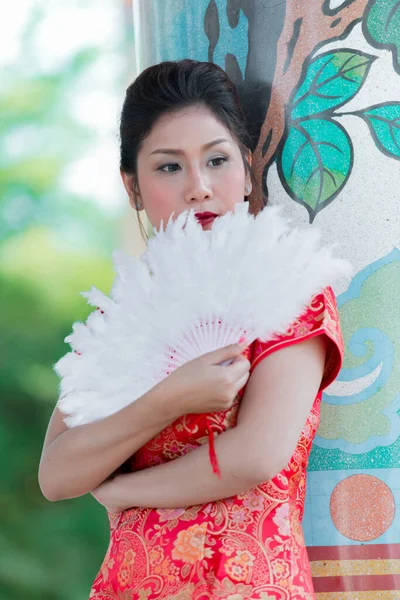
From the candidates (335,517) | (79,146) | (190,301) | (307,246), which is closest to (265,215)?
(307,246)

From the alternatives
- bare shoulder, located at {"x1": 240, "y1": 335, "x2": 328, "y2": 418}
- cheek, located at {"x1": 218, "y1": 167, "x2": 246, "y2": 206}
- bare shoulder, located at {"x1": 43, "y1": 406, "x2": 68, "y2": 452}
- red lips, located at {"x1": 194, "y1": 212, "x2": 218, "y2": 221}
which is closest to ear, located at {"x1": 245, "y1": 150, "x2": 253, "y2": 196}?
cheek, located at {"x1": 218, "y1": 167, "x2": 246, "y2": 206}

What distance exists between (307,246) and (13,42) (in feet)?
8.85

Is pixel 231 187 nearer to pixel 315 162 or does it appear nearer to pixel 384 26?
pixel 315 162

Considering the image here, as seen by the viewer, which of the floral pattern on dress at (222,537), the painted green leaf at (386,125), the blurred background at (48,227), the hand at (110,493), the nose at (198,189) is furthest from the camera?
the blurred background at (48,227)

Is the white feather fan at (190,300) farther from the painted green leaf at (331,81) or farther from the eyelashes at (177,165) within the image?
the painted green leaf at (331,81)

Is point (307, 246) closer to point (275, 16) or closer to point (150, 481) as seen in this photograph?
point (150, 481)

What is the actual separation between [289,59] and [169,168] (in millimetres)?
495

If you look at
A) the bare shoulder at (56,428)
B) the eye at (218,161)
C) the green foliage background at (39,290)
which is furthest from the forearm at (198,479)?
the green foliage background at (39,290)

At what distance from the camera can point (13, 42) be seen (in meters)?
3.80

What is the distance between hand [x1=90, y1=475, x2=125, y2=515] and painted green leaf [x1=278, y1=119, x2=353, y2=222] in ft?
2.80

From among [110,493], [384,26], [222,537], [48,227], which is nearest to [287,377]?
[222,537]

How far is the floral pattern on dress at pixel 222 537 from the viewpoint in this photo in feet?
4.82

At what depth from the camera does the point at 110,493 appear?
1631 mm

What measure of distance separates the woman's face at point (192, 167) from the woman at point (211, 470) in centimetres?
37
